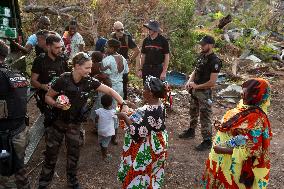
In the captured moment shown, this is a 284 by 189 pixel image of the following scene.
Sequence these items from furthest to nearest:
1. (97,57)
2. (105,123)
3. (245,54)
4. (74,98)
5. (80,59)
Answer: (245,54) < (97,57) < (105,123) < (74,98) < (80,59)

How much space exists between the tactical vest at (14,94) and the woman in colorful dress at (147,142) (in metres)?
→ 1.16

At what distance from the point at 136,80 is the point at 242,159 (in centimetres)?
653

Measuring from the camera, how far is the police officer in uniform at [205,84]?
615cm

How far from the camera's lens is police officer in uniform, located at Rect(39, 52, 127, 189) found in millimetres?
4492

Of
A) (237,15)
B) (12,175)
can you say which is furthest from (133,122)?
(237,15)

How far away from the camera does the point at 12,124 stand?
4.28 m

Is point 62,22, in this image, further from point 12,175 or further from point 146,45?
point 12,175

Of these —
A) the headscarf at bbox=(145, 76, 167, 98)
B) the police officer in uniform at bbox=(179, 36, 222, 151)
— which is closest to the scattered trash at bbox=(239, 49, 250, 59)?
the police officer in uniform at bbox=(179, 36, 222, 151)

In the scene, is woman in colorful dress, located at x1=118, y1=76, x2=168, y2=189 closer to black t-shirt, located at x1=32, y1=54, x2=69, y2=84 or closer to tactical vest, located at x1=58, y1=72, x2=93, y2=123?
tactical vest, located at x1=58, y1=72, x2=93, y2=123

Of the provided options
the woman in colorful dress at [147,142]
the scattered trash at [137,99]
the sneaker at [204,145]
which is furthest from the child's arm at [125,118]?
the scattered trash at [137,99]

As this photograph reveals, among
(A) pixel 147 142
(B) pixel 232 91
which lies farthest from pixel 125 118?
(B) pixel 232 91

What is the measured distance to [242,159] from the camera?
3.65m

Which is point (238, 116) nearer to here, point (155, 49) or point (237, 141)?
point (237, 141)

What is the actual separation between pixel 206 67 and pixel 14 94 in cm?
324
